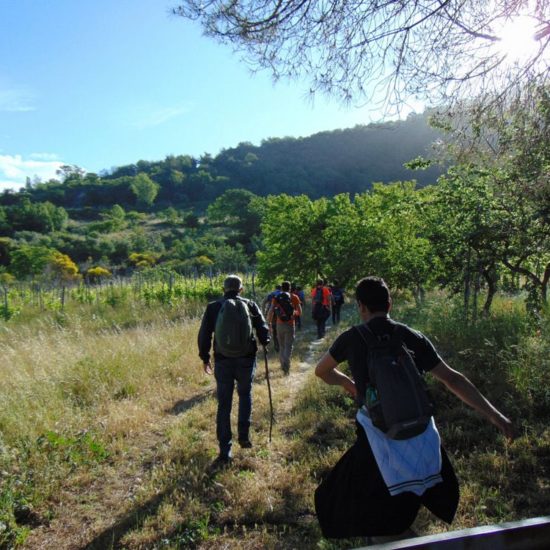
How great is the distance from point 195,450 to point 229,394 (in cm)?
77

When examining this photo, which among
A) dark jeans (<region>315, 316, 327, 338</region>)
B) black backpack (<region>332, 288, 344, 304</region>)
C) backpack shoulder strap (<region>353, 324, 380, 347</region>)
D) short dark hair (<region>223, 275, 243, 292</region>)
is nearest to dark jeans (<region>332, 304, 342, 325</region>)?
black backpack (<region>332, 288, 344, 304</region>)

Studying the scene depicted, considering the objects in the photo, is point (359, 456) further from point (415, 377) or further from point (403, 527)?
point (415, 377)

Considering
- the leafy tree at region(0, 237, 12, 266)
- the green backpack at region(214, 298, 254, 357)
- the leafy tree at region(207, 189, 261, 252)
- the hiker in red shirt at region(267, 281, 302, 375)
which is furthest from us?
the leafy tree at region(207, 189, 261, 252)

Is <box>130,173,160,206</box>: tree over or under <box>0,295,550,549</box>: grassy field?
over

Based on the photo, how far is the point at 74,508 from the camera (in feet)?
12.9

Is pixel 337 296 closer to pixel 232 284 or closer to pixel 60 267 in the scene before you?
pixel 232 284

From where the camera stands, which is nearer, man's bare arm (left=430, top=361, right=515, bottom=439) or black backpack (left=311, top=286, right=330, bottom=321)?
man's bare arm (left=430, top=361, right=515, bottom=439)

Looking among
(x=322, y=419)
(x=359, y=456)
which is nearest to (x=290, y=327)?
(x=322, y=419)

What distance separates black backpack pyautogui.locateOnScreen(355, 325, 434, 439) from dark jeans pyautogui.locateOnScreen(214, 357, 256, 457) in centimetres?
268

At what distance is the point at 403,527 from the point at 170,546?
1959mm

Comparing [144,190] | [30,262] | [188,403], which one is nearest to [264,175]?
[144,190]

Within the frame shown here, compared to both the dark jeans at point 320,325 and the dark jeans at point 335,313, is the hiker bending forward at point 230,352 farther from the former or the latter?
the dark jeans at point 335,313

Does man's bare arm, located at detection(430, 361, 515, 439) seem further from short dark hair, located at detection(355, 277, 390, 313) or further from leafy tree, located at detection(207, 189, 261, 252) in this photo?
leafy tree, located at detection(207, 189, 261, 252)

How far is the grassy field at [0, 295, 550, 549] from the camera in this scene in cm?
Answer: 354
